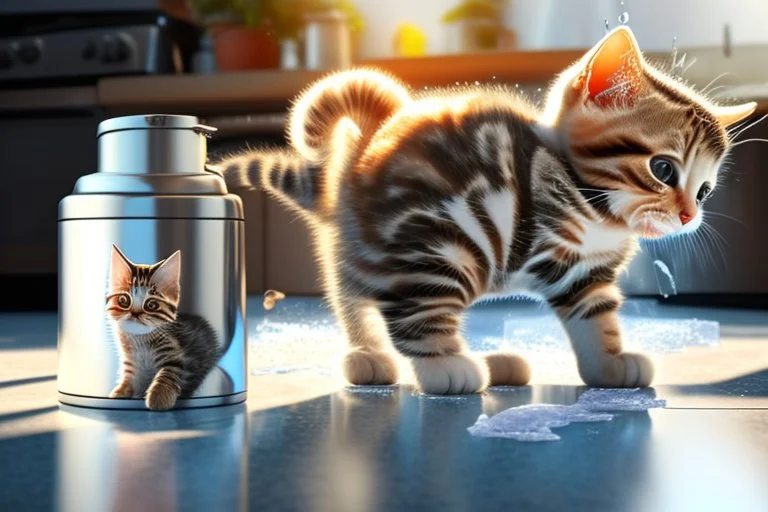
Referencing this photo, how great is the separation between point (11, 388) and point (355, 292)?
301 millimetres

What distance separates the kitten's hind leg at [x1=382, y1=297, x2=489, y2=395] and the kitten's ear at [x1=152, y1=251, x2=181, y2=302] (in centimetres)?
19

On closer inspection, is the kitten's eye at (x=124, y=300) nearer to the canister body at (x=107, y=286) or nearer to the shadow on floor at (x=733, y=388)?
the canister body at (x=107, y=286)

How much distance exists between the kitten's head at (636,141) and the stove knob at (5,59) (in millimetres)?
1696

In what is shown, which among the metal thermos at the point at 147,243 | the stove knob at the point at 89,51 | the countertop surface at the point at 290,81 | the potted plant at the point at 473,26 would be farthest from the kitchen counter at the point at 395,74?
the metal thermos at the point at 147,243

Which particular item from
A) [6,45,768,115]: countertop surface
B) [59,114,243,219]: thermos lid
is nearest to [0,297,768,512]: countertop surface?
[59,114,243,219]: thermos lid

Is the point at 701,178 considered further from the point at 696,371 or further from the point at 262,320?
the point at 262,320

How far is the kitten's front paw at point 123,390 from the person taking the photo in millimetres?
613

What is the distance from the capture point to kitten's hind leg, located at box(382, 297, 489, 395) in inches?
27.6

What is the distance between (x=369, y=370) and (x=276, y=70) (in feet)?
4.23

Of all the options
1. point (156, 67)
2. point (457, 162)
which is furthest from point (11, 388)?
point (156, 67)

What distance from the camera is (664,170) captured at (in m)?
0.67

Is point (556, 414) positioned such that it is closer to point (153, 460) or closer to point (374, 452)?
point (374, 452)

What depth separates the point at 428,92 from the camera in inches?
33.3

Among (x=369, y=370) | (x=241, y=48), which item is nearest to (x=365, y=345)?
(x=369, y=370)
